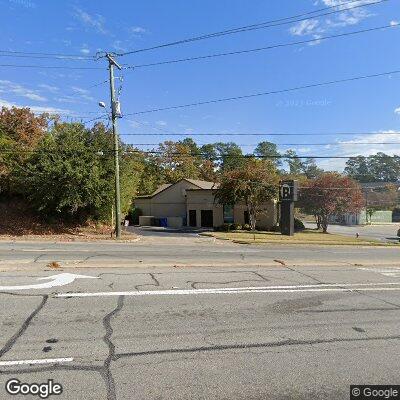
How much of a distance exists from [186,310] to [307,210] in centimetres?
4952

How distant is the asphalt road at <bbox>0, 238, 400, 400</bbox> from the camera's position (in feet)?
14.2

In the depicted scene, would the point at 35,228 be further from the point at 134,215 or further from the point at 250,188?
the point at 134,215

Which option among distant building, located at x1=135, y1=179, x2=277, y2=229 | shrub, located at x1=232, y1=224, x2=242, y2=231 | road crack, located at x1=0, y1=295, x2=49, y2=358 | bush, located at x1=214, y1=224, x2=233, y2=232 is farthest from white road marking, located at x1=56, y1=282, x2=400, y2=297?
distant building, located at x1=135, y1=179, x2=277, y2=229

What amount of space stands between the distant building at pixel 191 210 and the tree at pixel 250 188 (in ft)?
7.38

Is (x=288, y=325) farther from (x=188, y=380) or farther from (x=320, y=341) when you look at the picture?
(x=188, y=380)

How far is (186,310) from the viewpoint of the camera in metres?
7.05

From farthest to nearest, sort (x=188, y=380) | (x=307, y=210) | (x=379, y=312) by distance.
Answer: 1. (x=307, y=210)
2. (x=379, y=312)
3. (x=188, y=380)

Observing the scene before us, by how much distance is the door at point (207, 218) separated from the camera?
4666 cm

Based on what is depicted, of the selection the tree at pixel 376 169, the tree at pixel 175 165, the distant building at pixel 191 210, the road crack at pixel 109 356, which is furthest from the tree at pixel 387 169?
the road crack at pixel 109 356

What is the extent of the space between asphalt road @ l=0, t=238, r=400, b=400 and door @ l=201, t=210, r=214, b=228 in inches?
1434

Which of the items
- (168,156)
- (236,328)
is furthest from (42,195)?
(168,156)

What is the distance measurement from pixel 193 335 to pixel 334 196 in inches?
1872

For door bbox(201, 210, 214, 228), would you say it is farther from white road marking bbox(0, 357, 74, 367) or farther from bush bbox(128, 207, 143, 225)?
white road marking bbox(0, 357, 74, 367)

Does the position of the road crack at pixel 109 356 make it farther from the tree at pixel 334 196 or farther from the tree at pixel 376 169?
the tree at pixel 376 169
